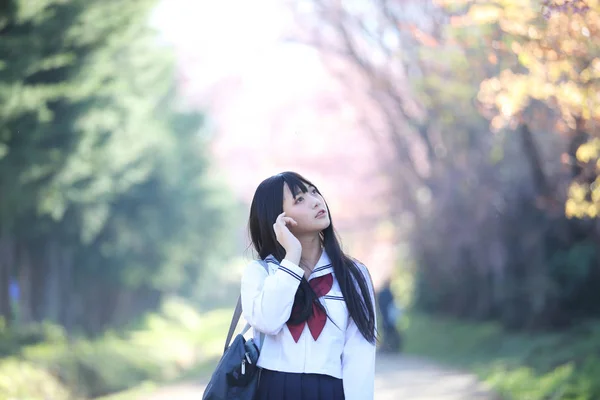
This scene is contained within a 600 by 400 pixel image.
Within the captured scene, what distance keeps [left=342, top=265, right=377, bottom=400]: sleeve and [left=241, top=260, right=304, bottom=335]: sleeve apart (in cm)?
32

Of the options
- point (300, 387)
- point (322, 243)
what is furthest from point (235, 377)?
point (322, 243)

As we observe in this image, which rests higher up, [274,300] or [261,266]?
[261,266]

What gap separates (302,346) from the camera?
3893mm

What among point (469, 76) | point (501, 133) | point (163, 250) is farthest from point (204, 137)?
point (469, 76)

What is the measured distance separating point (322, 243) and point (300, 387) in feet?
2.37

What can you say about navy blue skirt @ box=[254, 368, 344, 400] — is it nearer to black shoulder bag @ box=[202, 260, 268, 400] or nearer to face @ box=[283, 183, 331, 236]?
black shoulder bag @ box=[202, 260, 268, 400]

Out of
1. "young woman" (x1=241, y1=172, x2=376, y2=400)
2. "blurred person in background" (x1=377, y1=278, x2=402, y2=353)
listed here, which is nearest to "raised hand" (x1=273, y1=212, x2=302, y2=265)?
"young woman" (x1=241, y1=172, x2=376, y2=400)

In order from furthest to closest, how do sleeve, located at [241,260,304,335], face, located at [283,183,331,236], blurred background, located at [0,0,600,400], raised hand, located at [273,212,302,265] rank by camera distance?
blurred background, located at [0,0,600,400] → face, located at [283,183,331,236] → raised hand, located at [273,212,302,265] → sleeve, located at [241,260,304,335]

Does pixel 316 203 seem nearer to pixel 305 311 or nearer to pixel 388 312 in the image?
pixel 305 311

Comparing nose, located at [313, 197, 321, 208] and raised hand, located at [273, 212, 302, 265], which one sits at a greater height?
nose, located at [313, 197, 321, 208]

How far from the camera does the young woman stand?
12.6 feet

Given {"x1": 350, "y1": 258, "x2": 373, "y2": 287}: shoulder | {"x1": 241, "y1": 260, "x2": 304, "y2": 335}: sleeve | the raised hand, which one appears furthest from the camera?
{"x1": 350, "y1": 258, "x2": 373, "y2": 287}: shoulder

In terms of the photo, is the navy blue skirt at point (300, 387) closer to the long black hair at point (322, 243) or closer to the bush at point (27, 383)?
the long black hair at point (322, 243)

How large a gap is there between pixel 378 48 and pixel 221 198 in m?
10.3
